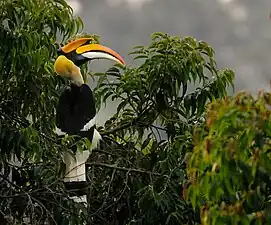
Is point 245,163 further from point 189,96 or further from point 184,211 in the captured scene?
point 189,96

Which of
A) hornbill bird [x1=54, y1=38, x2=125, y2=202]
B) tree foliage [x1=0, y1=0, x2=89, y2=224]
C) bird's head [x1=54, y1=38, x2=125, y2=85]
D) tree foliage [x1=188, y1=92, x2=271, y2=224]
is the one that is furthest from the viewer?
bird's head [x1=54, y1=38, x2=125, y2=85]

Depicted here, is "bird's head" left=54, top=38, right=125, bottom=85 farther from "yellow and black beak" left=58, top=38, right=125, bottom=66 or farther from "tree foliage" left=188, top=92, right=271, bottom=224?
"tree foliage" left=188, top=92, right=271, bottom=224

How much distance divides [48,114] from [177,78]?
24.7 inches

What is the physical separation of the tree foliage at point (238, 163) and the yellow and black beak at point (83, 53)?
1.82m

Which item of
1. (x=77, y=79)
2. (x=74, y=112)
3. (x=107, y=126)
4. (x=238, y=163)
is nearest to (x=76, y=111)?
(x=74, y=112)

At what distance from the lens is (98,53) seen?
3.62 meters

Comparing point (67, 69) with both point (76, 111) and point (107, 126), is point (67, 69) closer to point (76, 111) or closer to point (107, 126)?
point (76, 111)

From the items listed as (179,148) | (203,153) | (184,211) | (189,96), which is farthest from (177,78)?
(203,153)

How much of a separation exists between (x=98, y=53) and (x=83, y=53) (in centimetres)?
6

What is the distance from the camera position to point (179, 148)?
3.36 meters

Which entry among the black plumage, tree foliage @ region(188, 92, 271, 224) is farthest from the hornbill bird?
tree foliage @ region(188, 92, 271, 224)

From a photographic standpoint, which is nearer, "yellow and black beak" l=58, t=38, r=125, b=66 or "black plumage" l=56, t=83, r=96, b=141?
"black plumage" l=56, t=83, r=96, b=141

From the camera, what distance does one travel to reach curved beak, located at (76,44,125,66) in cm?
361

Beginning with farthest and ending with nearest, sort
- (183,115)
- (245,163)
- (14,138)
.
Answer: (183,115) < (14,138) < (245,163)
